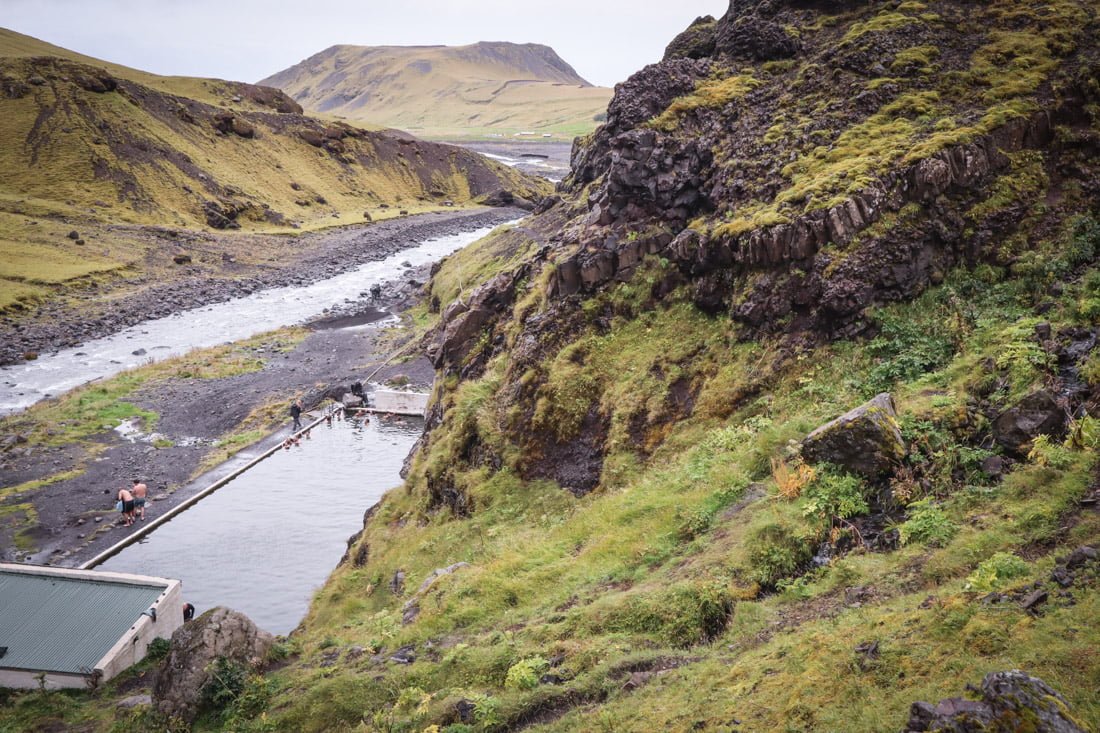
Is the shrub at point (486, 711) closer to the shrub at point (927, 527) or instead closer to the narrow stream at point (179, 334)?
the shrub at point (927, 527)

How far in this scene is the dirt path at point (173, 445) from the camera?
2905 cm

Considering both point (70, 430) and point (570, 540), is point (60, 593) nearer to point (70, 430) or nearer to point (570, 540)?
point (570, 540)

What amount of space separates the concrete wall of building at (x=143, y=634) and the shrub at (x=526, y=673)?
43.1 feet

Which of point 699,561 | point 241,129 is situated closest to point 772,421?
point 699,561

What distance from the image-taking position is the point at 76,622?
736 inches

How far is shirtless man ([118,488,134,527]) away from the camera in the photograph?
Answer: 97.1 ft

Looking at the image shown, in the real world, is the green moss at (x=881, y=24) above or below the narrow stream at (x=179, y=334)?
above

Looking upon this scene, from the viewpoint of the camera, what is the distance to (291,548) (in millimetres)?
27688

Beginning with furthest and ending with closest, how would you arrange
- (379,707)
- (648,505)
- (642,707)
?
(648,505), (379,707), (642,707)

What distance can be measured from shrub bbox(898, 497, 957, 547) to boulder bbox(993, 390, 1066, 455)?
1395 mm

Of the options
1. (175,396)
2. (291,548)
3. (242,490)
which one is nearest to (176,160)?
(175,396)

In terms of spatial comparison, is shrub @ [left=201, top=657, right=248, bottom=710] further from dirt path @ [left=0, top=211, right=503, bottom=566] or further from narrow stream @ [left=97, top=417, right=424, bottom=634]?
dirt path @ [left=0, top=211, right=503, bottom=566]

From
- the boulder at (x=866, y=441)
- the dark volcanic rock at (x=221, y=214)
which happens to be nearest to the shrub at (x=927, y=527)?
the boulder at (x=866, y=441)

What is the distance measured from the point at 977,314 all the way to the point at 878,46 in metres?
11.0
